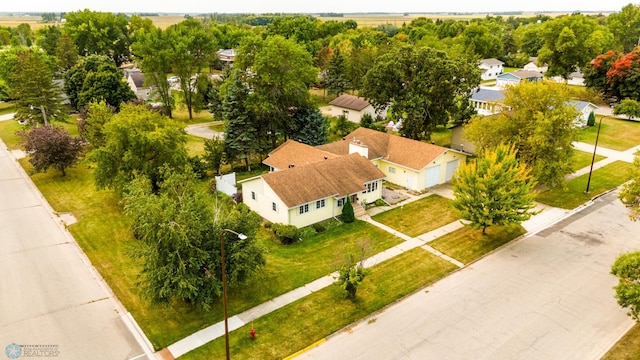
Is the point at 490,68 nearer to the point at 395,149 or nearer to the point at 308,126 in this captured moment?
the point at 308,126

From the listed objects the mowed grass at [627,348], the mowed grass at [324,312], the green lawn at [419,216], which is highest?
the mowed grass at [324,312]

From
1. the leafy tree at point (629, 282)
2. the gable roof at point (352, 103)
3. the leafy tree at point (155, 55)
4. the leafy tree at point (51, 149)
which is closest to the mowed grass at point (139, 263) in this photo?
the leafy tree at point (51, 149)

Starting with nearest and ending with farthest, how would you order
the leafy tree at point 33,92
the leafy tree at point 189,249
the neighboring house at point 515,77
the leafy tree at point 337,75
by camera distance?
1. the leafy tree at point 189,249
2. the leafy tree at point 33,92
3. the leafy tree at point 337,75
4. the neighboring house at point 515,77

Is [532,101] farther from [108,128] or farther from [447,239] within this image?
[108,128]

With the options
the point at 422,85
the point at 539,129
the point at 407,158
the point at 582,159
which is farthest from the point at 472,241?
the point at 582,159

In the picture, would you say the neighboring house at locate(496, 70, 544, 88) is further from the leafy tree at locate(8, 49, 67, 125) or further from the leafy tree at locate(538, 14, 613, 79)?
the leafy tree at locate(8, 49, 67, 125)

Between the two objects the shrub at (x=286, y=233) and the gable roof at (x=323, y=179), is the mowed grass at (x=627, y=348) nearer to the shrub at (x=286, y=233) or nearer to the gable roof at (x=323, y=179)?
the shrub at (x=286, y=233)
